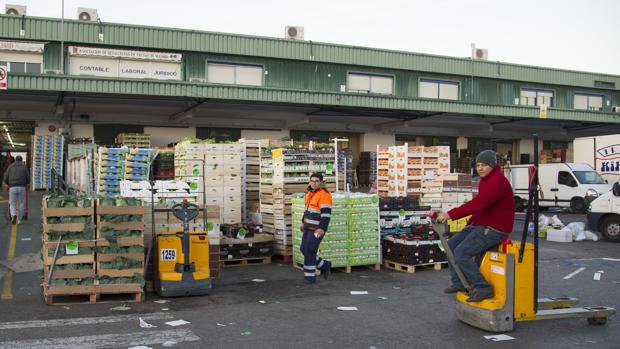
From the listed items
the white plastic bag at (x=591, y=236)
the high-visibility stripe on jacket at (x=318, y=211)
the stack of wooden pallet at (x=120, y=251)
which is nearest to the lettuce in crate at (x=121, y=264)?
the stack of wooden pallet at (x=120, y=251)

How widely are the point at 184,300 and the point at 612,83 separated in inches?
1616

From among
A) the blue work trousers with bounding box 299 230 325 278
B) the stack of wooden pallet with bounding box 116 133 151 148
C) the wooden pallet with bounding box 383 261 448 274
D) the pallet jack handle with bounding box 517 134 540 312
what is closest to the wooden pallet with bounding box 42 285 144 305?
the blue work trousers with bounding box 299 230 325 278

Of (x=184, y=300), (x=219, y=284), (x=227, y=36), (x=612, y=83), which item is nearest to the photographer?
(x=184, y=300)

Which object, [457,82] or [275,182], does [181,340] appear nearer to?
[275,182]

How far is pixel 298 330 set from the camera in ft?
22.0

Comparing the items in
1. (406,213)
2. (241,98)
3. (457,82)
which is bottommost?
(406,213)

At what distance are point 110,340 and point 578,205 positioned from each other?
74.9ft

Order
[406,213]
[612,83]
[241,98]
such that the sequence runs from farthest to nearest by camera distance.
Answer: [612,83], [241,98], [406,213]

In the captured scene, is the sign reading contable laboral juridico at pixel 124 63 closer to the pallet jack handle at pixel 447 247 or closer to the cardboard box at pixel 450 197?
the cardboard box at pixel 450 197

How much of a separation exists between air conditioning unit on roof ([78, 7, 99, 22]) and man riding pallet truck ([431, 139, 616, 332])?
24949 mm

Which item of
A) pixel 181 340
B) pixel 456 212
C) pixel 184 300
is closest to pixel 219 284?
pixel 184 300

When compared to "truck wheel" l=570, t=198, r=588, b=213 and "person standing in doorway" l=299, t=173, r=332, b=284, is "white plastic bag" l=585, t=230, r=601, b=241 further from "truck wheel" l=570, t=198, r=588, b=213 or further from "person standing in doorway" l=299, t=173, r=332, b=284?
"person standing in doorway" l=299, t=173, r=332, b=284

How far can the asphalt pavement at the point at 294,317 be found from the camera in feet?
20.4

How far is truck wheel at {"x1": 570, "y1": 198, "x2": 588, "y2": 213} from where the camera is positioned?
2397 cm
